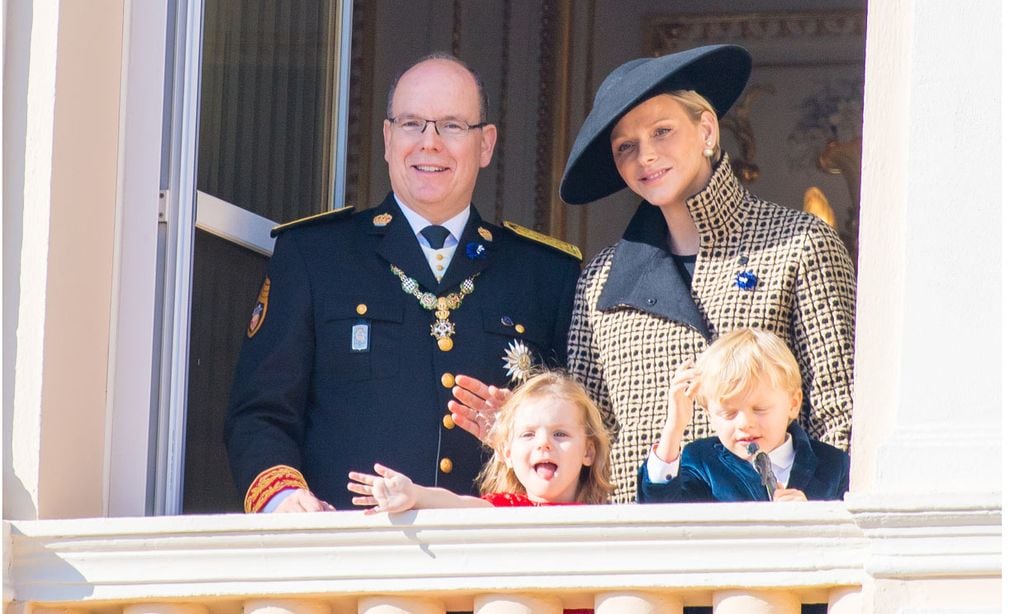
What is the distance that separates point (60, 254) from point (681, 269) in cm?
131

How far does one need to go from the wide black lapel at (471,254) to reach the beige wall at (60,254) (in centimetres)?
82

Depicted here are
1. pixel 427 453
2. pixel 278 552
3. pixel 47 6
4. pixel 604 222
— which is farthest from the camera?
pixel 604 222

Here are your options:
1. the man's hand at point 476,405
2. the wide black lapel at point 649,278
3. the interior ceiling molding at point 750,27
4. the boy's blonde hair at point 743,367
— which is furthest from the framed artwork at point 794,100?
the boy's blonde hair at point 743,367

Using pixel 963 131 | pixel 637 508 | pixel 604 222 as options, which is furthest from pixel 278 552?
pixel 604 222

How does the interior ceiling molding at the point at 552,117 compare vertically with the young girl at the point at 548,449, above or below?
above

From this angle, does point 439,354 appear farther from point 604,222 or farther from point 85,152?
point 604,222

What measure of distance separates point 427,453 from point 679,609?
0.97 metres

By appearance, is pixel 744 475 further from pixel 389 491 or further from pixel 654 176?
pixel 654 176

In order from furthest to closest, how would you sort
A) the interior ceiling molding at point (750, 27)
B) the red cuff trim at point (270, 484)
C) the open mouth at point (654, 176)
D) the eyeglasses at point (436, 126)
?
the interior ceiling molding at point (750, 27), the eyeglasses at point (436, 126), the open mouth at point (654, 176), the red cuff trim at point (270, 484)

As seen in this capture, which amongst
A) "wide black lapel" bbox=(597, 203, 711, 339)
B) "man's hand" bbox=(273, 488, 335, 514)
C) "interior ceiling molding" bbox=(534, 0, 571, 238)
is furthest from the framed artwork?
"man's hand" bbox=(273, 488, 335, 514)

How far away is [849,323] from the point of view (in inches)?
178

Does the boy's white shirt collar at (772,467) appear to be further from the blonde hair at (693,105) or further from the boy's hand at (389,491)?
the blonde hair at (693,105)

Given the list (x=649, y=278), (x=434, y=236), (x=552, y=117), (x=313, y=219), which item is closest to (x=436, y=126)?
(x=434, y=236)

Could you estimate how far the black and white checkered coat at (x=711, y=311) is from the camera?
4.52 metres
